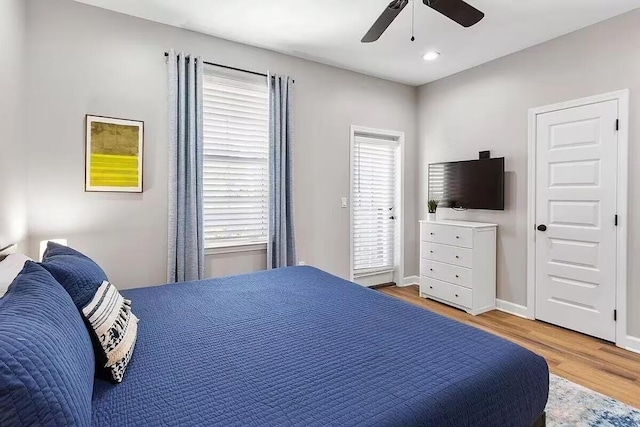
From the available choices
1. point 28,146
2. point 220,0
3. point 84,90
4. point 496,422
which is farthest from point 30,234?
point 496,422

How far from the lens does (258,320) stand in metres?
1.76

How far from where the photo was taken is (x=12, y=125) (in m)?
2.32

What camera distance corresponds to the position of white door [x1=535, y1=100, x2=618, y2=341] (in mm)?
3059

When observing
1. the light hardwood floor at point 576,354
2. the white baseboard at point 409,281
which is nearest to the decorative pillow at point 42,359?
the light hardwood floor at point 576,354

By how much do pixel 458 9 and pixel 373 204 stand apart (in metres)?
2.76

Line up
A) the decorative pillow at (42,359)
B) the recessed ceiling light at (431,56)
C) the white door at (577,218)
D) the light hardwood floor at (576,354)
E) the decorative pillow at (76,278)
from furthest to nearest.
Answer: the recessed ceiling light at (431,56) < the white door at (577,218) < the light hardwood floor at (576,354) < the decorative pillow at (76,278) < the decorative pillow at (42,359)

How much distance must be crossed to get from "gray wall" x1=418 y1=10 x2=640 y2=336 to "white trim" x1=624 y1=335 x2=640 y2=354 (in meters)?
0.06

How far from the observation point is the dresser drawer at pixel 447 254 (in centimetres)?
384

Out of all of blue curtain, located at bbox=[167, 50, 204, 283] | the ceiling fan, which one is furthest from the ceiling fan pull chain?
blue curtain, located at bbox=[167, 50, 204, 283]

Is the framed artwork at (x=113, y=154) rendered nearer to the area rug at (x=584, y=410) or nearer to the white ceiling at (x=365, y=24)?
the white ceiling at (x=365, y=24)

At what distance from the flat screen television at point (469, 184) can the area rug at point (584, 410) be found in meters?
2.02

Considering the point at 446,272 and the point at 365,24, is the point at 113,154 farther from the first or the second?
the point at 446,272

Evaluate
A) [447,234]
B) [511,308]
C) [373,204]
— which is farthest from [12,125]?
[511,308]

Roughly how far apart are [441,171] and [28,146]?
421cm
